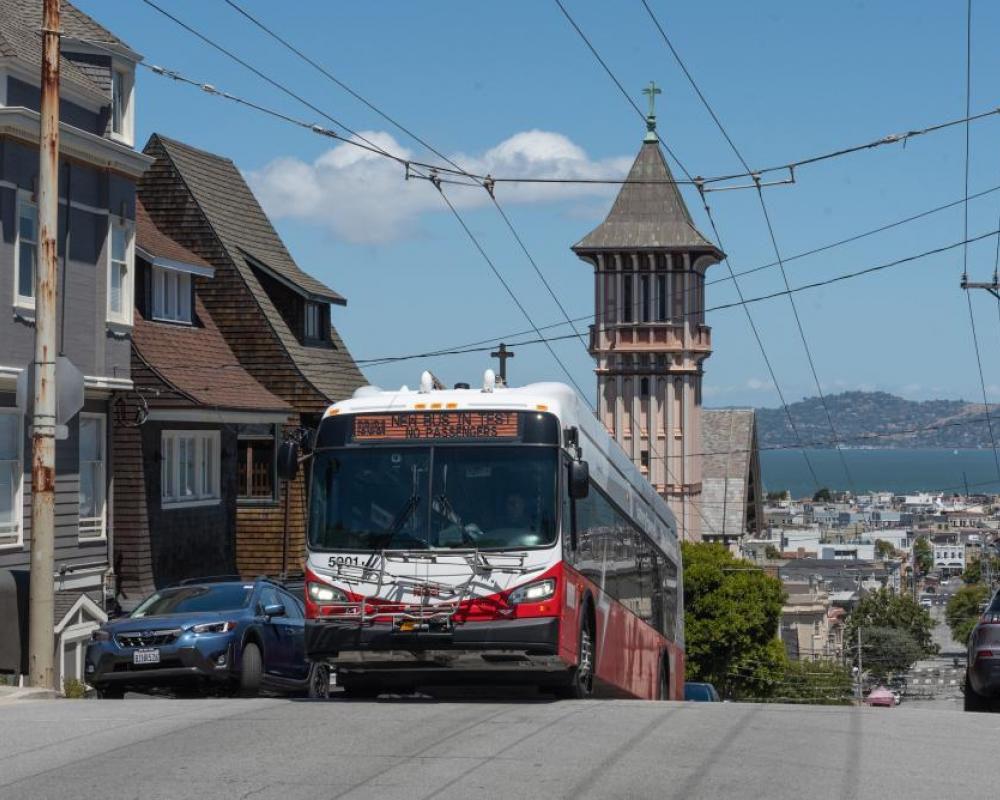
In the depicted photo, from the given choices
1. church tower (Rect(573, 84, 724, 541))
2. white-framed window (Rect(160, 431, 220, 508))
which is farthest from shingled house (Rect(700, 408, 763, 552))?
white-framed window (Rect(160, 431, 220, 508))

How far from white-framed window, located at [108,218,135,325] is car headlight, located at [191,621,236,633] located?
9.57 m

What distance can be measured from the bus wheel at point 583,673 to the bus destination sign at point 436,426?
6.67 feet

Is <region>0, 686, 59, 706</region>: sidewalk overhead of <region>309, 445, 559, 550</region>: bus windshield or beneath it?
beneath

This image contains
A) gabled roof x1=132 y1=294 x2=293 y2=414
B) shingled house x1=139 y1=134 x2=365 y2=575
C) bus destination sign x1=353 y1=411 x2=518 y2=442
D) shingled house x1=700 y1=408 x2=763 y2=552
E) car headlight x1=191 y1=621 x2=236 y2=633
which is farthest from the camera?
shingled house x1=700 y1=408 x2=763 y2=552

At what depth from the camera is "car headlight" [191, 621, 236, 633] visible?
19.1 meters

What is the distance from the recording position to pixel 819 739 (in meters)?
13.0

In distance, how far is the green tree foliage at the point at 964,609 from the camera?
12588cm

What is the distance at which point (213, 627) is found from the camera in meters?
19.1

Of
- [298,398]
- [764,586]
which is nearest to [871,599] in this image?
[764,586]

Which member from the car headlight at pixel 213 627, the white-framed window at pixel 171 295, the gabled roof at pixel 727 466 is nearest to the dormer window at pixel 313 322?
the white-framed window at pixel 171 295

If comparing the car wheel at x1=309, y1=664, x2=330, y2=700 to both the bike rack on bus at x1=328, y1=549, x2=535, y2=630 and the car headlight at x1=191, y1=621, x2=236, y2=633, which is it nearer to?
the car headlight at x1=191, y1=621, x2=236, y2=633

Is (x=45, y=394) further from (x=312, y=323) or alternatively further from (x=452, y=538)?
(x=312, y=323)

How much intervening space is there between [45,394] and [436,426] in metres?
4.73

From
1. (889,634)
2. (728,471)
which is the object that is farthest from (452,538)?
(889,634)
